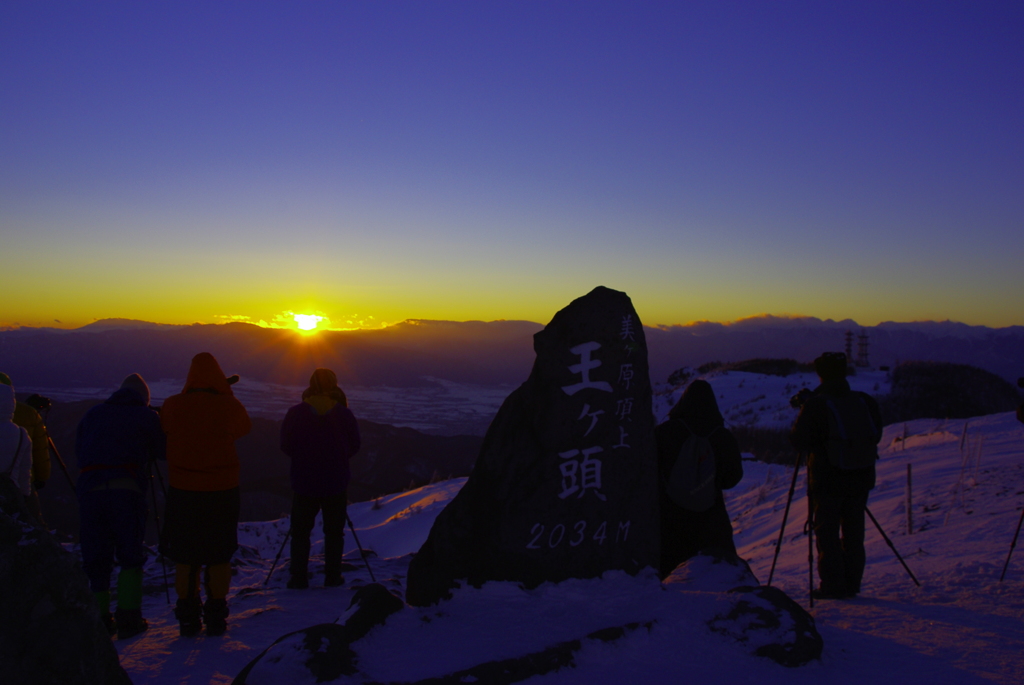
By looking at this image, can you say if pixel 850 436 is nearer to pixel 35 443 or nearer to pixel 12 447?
pixel 12 447

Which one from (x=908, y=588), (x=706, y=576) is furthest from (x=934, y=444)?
(x=706, y=576)

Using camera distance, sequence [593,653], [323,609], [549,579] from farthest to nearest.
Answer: [323,609], [549,579], [593,653]

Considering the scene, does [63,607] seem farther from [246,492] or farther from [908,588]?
[246,492]

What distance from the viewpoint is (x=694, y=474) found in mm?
5410

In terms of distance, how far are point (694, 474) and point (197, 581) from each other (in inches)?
152

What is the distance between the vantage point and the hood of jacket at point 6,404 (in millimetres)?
4445

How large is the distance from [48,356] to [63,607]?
6948 cm

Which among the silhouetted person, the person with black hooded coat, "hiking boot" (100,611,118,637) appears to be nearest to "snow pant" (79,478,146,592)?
"hiking boot" (100,611,118,637)

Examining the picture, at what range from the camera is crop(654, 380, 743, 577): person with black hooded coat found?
5.46 metres

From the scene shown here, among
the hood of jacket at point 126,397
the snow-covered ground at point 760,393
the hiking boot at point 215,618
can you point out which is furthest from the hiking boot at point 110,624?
the snow-covered ground at point 760,393

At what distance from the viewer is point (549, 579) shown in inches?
181

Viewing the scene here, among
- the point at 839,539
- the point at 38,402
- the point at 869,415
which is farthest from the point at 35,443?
the point at 869,415

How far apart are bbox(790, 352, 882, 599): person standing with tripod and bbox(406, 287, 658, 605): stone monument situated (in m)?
1.32

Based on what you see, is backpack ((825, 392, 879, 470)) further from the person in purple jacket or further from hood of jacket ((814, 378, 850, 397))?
the person in purple jacket
